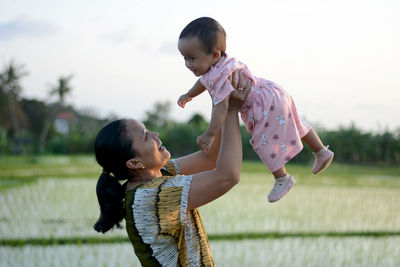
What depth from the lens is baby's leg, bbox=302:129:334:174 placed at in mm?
1524

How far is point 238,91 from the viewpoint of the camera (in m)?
1.38

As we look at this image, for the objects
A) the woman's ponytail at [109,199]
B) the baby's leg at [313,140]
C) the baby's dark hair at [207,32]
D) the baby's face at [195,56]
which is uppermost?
the baby's dark hair at [207,32]

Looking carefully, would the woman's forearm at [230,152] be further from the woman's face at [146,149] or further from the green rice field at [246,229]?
the green rice field at [246,229]

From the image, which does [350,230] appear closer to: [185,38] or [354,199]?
[354,199]

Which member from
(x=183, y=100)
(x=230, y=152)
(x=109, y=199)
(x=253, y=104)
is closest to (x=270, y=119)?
(x=253, y=104)

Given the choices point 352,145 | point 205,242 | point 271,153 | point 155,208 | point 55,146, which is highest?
point 271,153

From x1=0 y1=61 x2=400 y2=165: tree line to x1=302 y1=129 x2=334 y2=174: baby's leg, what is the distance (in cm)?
1074

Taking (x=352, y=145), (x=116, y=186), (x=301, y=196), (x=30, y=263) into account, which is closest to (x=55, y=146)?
(x=352, y=145)

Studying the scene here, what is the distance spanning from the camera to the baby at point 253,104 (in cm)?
131

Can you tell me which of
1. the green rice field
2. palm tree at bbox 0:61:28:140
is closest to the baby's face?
the green rice field

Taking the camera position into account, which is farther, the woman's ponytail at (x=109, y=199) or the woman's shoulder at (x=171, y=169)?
the woman's shoulder at (x=171, y=169)

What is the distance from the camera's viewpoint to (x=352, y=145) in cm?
1192

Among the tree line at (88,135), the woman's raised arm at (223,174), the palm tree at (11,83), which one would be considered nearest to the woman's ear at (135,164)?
the woman's raised arm at (223,174)

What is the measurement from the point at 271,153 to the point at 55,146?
18.5 m
